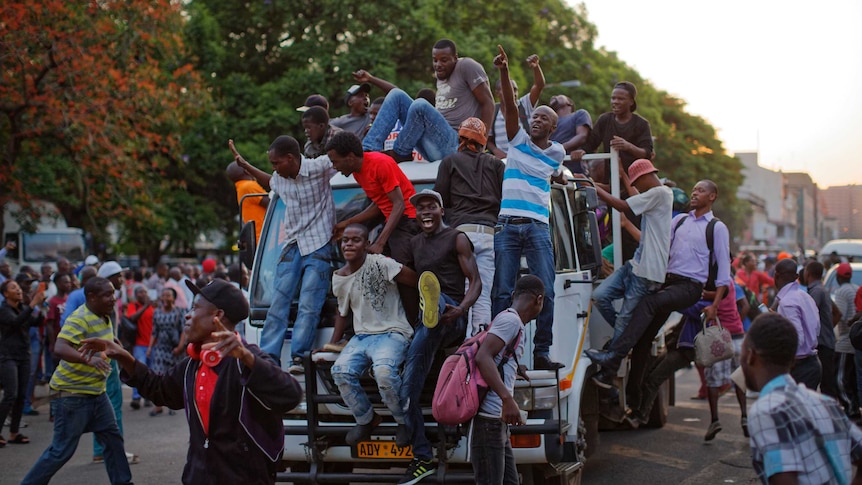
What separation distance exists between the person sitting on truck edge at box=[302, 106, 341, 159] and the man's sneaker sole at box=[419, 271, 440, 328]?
6.85 ft

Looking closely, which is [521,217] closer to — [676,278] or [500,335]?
[500,335]

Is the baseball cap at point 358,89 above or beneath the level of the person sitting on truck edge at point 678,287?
above

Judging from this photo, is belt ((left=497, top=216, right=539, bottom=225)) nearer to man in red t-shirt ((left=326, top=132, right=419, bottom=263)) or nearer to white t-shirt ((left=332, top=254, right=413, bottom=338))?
man in red t-shirt ((left=326, top=132, right=419, bottom=263))

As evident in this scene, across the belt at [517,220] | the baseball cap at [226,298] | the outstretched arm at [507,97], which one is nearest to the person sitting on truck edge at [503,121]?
the outstretched arm at [507,97]

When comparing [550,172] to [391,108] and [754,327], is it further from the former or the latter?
[754,327]

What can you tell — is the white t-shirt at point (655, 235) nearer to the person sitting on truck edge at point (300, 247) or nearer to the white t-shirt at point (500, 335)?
the person sitting on truck edge at point (300, 247)

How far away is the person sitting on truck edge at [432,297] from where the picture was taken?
6.02 m

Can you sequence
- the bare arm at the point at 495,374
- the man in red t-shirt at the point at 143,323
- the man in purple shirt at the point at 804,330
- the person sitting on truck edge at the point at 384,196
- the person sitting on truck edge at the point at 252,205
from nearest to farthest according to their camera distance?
1. the bare arm at the point at 495,374
2. the person sitting on truck edge at the point at 384,196
3. the man in purple shirt at the point at 804,330
4. the person sitting on truck edge at the point at 252,205
5. the man in red t-shirt at the point at 143,323

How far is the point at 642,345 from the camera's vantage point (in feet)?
28.2

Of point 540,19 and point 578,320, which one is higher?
point 540,19

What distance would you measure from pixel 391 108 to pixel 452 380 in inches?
113

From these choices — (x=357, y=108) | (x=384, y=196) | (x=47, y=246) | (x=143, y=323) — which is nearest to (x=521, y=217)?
(x=384, y=196)

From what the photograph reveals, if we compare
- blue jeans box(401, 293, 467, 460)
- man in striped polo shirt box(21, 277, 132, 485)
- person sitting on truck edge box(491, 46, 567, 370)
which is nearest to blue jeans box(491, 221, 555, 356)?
person sitting on truck edge box(491, 46, 567, 370)

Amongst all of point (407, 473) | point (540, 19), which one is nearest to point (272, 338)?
point (407, 473)
